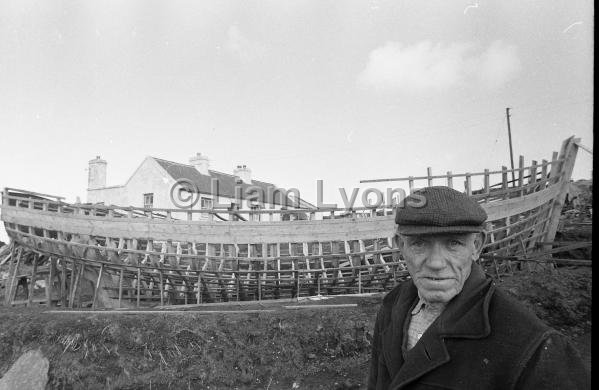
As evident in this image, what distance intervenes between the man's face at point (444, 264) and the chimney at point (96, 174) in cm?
2920

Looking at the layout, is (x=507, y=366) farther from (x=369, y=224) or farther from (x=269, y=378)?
(x=369, y=224)

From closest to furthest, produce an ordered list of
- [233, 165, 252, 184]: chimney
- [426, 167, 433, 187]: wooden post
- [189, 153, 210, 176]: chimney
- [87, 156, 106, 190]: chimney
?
[426, 167, 433, 187]: wooden post, [87, 156, 106, 190]: chimney, [189, 153, 210, 176]: chimney, [233, 165, 252, 184]: chimney

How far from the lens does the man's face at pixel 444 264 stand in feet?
5.19

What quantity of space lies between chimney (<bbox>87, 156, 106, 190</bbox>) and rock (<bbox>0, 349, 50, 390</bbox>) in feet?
72.9

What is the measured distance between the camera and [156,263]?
11828 mm

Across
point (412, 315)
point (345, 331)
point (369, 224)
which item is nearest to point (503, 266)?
point (369, 224)

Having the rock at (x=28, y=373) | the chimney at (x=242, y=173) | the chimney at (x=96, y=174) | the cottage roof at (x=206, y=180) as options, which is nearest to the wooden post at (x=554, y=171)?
the rock at (x=28, y=373)

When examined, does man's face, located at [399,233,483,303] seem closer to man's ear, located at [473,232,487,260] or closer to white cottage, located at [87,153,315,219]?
man's ear, located at [473,232,487,260]

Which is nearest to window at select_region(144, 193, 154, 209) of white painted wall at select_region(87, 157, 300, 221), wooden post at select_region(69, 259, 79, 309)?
white painted wall at select_region(87, 157, 300, 221)

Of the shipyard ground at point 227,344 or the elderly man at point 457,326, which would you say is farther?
the shipyard ground at point 227,344

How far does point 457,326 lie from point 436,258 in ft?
0.90

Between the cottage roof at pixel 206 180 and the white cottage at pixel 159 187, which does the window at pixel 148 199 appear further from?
the cottage roof at pixel 206 180

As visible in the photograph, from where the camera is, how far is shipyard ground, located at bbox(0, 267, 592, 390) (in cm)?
623

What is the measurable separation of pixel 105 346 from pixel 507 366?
287 inches
